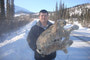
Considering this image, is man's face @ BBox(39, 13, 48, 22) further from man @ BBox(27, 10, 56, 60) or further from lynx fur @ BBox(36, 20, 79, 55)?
lynx fur @ BBox(36, 20, 79, 55)

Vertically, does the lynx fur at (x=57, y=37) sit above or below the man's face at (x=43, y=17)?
below

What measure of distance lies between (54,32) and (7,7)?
905 inches

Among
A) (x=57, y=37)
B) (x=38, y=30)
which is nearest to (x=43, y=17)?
(x=38, y=30)

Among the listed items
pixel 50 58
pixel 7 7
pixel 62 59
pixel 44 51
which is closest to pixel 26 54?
pixel 62 59

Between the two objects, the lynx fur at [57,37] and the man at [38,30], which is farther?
the man at [38,30]

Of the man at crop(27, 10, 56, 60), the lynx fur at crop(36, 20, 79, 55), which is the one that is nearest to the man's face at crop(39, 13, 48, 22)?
the man at crop(27, 10, 56, 60)

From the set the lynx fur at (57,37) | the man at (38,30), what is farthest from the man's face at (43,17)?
the lynx fur at (57,37)

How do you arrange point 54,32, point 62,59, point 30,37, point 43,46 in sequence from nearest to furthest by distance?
point 54,32, point 43,46, point 30,37, point 62,59

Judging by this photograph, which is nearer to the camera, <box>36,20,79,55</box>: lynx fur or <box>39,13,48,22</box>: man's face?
<box>36,20,79,55</box>: lynx fur

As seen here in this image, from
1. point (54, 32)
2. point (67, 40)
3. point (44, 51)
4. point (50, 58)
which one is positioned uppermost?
point (54, 32)

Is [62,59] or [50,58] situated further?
[62,59]

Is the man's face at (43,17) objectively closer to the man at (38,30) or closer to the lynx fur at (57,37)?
the man at (38,30)

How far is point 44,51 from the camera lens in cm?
234

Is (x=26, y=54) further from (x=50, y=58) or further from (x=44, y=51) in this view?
(x=44, y=51)
